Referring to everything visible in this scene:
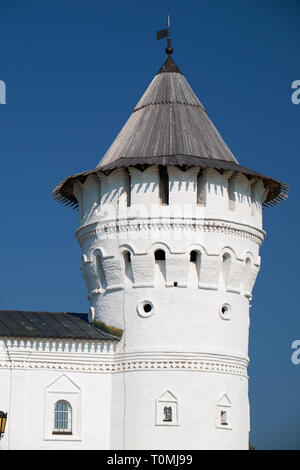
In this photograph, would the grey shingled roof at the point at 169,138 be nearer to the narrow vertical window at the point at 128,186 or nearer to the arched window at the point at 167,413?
the narrow vertical window at the point at 128,186

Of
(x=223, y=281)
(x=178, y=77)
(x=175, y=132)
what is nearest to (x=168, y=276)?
(x=223, y=281)

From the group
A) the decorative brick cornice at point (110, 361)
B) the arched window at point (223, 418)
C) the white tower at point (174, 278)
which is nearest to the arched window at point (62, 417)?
the decorative brick cornice at point (110, 361)

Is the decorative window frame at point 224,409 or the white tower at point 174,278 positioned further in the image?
the decorative window frame at point 224,409

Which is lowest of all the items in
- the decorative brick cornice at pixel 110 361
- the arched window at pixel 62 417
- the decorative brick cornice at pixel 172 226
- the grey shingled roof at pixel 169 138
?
the arched window at pixel 62 417

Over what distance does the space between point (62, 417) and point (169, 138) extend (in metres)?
9.47

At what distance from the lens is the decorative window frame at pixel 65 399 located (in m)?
35.2

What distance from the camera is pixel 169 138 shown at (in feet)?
124

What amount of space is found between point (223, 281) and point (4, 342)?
7.06 meters

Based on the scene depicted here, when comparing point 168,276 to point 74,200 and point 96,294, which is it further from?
point 74,200

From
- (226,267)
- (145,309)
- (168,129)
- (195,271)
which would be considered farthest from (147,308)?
(168,129)

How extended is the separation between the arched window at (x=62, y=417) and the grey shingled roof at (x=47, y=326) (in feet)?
6.74

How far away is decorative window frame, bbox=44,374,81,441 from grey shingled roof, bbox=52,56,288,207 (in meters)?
6.71

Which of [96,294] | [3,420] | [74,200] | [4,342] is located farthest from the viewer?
[74,200]

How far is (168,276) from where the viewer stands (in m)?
36.2
